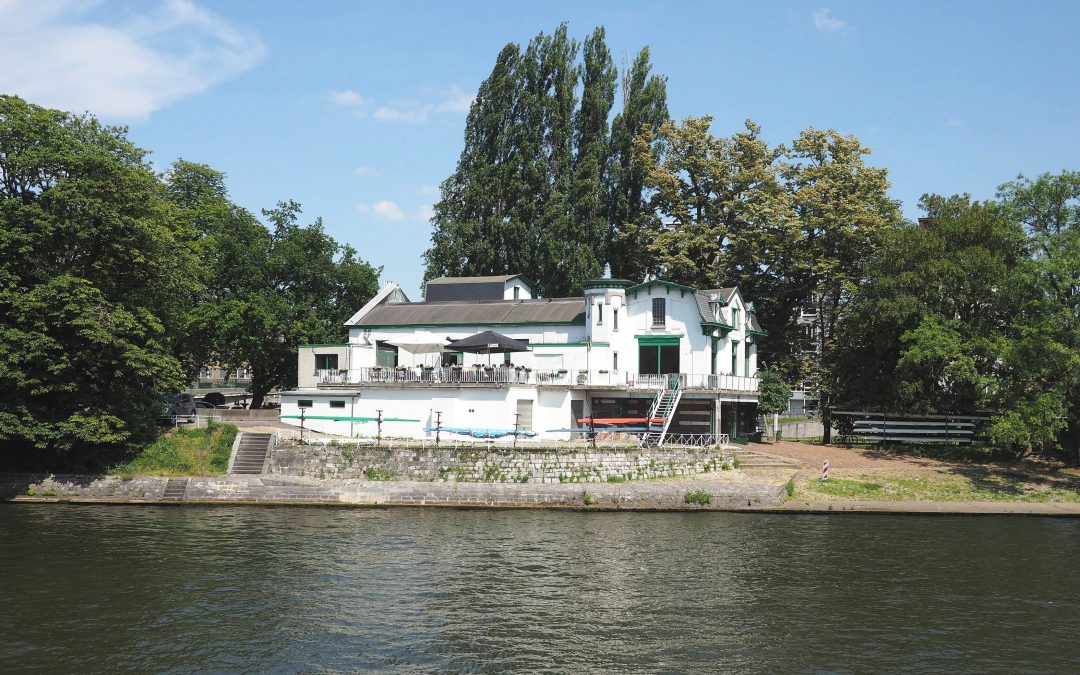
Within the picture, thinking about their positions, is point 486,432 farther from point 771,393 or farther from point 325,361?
point 771,393

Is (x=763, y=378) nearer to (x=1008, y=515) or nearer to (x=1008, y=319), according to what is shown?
(x=1008, y=319)

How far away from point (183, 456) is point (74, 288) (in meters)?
8.60

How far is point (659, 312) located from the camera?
4928 cm

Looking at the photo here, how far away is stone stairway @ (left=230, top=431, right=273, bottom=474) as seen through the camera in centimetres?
3991

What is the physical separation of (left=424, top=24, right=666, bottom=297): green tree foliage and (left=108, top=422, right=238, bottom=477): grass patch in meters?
26.0

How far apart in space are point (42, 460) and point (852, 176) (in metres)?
49.3

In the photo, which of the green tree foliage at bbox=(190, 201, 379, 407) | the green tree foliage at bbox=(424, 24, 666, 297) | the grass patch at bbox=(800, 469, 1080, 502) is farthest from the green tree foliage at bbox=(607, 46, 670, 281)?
the grass patch at bbox=(800, 469, 1080, 502)

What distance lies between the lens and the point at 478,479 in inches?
1519

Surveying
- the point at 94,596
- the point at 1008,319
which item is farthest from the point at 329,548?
the point at 1008,319

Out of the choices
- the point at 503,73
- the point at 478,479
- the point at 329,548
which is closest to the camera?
the point at 329,548

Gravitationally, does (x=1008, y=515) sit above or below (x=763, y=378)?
below

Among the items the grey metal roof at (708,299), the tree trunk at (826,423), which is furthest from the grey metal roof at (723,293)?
the tree trunk at (826,423)

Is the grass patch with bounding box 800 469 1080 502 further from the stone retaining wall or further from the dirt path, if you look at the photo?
the stone retaining wall

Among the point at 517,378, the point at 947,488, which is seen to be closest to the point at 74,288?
the point at 517,378
